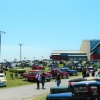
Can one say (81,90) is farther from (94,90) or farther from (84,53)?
(84,53)

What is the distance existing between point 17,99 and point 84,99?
8079mm

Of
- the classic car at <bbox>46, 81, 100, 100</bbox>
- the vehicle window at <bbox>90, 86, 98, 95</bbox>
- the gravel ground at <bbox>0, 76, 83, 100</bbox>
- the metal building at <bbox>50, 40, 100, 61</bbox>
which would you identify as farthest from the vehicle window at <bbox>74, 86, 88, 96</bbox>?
the metal building at <bbox>50, 40, 100, 61</bbox>

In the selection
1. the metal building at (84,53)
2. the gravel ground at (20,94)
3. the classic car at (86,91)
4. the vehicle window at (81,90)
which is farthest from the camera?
the metal building at (84,53)

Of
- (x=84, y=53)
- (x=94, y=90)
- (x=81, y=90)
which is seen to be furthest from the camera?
(x=84, y=53)

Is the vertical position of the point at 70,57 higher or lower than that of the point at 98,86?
higher

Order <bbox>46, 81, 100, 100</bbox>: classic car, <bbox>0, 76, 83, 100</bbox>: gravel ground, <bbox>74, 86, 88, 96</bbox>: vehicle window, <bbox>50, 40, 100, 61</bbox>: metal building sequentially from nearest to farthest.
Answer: <bbox>46, 81, 100, 100</bbox>: classic car < <bbox>74, 86, 88, 96</bbox>: vehicle window < <bbox>0, 76, 83, 100</bbox>: gravel ground < <bbox>50, 40, 100, 61</bbox>: metal building

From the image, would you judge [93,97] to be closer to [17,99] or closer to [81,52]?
[17,99]

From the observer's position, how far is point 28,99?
1947 cm

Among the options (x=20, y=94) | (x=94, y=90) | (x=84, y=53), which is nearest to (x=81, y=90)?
(x=94, y=90)

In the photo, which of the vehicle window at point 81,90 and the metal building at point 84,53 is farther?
the metal building at point 84,53

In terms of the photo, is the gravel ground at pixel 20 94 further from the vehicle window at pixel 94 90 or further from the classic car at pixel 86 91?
the vehicle window at pixel 94 90

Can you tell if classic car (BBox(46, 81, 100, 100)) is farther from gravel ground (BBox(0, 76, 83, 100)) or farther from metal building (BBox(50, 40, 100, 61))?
metal building (BBox(50, 40, 100, 61))

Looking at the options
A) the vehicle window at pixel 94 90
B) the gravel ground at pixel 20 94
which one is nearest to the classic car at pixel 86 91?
the vehicle window at pixel 94 90

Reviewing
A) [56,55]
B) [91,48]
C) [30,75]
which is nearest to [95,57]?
[91,48]
